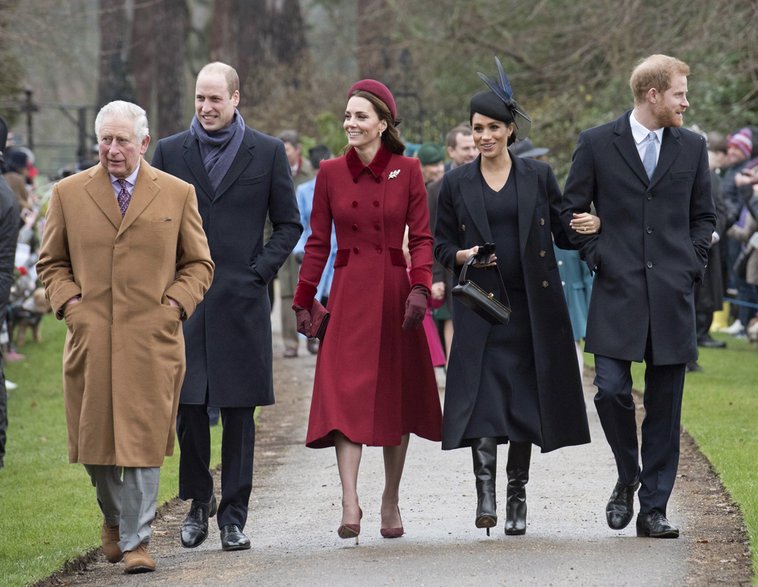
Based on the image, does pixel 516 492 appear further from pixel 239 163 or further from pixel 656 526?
pixel 239 163

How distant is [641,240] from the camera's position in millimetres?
7238

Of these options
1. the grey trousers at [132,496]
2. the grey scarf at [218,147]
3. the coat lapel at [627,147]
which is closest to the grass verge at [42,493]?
the grey trousers at [132,496]

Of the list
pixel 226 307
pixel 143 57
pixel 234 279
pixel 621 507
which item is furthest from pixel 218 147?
pixel 143 57

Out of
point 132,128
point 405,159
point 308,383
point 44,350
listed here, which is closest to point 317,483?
point 405,159

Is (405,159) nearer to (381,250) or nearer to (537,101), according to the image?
(381,250)

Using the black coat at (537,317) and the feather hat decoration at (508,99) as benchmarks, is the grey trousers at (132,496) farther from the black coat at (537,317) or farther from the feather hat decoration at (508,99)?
the feather hat decoration at (508,99)

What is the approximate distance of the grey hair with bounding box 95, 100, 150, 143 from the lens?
668cm

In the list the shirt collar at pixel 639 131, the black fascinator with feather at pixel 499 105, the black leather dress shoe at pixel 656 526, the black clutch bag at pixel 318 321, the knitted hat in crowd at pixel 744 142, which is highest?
the knitted hat in crowd at pixel 744 142

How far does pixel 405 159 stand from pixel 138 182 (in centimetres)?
127

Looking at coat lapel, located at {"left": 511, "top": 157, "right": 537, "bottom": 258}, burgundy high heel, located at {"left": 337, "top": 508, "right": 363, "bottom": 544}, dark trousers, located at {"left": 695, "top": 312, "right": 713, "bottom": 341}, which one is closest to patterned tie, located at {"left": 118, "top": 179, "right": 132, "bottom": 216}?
burgundy high heel, located at {"left": 337, "top": 508, "right": 363, "bottom": 544}

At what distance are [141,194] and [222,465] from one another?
50.9 inches

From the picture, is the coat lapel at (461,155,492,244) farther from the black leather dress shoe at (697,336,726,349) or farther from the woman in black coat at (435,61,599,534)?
the black leather dress shoe at (697,336,726,349)

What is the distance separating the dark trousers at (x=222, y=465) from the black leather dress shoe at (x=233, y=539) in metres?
0.03

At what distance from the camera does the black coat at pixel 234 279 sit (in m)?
7.21
